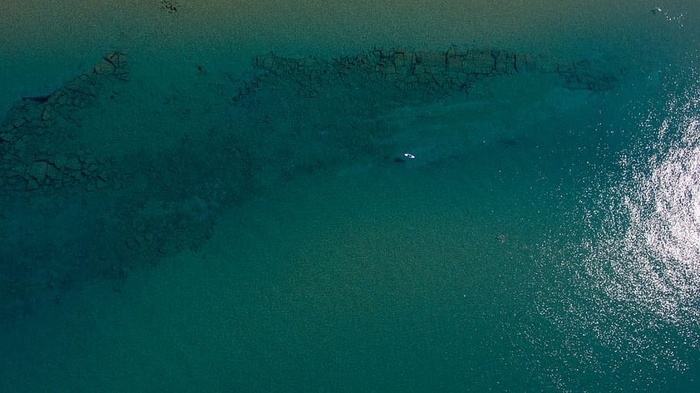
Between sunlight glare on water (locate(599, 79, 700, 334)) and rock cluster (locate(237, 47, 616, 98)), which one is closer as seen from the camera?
sunlight glare on water (locate(599, 79, 700, 334))

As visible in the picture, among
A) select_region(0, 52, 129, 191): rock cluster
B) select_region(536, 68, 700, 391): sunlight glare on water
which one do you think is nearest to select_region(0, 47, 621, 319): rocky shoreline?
select_region(0, 52, 129, 191): rock cluster

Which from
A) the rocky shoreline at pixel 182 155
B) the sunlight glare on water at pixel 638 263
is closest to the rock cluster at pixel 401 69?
the rocky shoreline at pixel 182 155

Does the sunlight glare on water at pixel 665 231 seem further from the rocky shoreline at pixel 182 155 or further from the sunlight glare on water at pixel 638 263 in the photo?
the rocky shoreline at pixel 182 155

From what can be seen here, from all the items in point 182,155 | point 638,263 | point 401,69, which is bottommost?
point 638,263

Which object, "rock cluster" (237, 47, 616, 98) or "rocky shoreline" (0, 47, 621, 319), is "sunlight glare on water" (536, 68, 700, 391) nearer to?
"rocky shoreline" (0, 47, 621, 319)

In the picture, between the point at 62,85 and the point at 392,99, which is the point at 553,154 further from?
the point at 62,85

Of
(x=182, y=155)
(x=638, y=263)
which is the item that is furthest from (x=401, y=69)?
(x=638, y=263)

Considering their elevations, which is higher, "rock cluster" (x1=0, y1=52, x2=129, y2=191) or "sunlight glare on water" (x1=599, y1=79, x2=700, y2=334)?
"rock cluster" (x1=0, y1=52, x2=129, y2=191)

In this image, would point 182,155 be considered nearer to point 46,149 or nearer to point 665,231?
point 46,149

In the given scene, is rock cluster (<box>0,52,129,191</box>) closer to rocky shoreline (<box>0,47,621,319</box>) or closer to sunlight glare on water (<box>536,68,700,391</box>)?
rocky shoreline (<box>0,47,621,319</box>)
